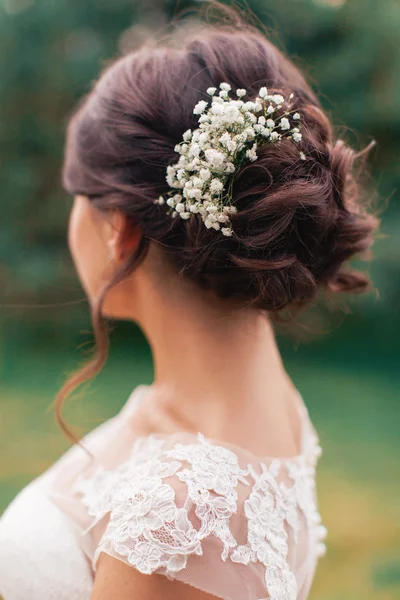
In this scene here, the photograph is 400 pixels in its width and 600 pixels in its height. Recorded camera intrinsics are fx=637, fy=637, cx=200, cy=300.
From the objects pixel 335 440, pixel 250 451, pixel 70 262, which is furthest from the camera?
pixel 70 262

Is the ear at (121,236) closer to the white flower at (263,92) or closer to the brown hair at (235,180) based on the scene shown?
the brown hair at (235,180)

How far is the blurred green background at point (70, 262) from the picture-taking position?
15.3 feet

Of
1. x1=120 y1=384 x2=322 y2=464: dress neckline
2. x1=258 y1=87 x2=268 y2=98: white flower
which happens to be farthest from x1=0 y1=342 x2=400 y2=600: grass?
x1=258 y1=87 x2=268 y2=98: white flower

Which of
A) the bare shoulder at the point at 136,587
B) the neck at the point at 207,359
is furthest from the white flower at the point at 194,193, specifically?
the bare shoulder at the point at 136,587

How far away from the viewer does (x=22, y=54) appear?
6.18 m

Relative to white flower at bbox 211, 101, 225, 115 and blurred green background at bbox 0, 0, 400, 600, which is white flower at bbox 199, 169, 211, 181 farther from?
blurred green background at bbox 0, 0, 400, 600

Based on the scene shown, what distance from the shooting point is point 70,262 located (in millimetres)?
6004

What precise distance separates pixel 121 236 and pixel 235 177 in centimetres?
32

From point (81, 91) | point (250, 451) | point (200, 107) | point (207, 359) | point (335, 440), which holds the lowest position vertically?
point (335, 440)

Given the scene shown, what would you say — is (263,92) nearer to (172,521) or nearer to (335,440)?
(172,521)

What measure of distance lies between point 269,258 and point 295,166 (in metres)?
0.17

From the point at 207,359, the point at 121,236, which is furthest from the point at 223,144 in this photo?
the point at 207,359

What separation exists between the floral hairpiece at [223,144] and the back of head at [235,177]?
22 millimetres

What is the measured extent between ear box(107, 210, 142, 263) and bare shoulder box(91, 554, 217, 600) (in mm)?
610
